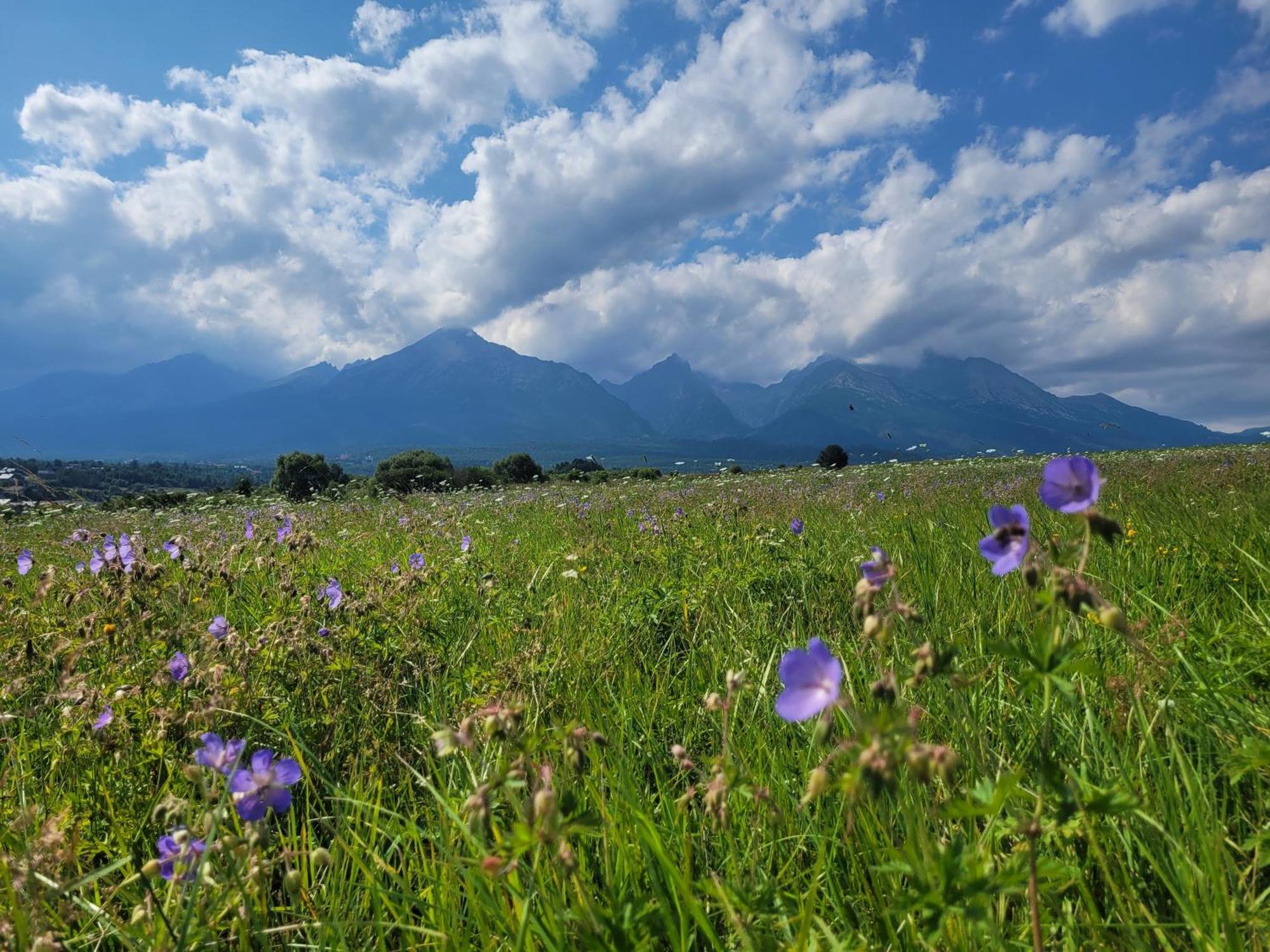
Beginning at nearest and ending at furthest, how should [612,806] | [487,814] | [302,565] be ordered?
[487,814] → [612,806] → [302,565]

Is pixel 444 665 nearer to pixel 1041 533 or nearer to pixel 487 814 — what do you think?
pixel 487 814

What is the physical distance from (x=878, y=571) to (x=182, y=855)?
5.15ft

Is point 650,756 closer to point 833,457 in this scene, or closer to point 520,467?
point 833,457

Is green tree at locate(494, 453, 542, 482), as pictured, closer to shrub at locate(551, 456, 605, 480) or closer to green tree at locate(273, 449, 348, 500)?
shrub at locate(551, 456, 605, 480)

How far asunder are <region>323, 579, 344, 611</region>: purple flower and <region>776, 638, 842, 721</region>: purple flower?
235 cm

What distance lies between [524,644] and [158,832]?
1.44 m

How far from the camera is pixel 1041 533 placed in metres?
5.52

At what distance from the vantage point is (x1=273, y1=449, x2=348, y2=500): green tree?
2262cm

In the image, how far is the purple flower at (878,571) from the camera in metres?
1.25

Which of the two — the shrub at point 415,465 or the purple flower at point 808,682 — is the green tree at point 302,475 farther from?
the purple flower at point 808,682

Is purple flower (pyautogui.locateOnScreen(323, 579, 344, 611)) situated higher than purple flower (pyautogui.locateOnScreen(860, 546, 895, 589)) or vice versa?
purple flower (pyautogui.locateOnScreen(860, 546, 895, 589))

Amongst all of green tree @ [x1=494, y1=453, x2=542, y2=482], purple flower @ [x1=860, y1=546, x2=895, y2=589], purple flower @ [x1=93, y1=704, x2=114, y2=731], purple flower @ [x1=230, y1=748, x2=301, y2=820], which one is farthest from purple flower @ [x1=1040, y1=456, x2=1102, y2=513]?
green tree @ [x1=494, y1=453, x2=542, y2=482]

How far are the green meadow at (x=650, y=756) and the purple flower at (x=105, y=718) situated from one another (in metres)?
0.04

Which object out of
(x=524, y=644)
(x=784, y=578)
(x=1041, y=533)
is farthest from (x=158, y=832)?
(x=1041, y=533)
